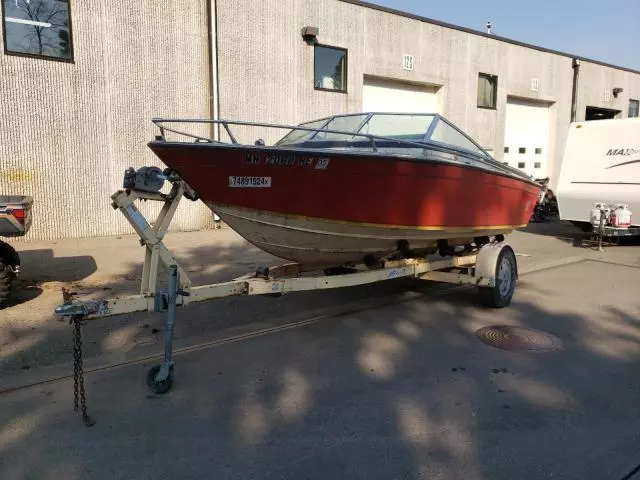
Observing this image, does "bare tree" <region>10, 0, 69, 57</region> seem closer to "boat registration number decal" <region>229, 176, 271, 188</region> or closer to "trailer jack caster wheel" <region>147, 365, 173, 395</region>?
"boat registration number decal" <region>229, 176, 271, 188</region>

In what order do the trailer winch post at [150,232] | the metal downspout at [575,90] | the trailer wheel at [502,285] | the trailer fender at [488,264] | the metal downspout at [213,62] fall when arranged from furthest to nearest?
the metal downspout at [575,90]
the metal downspout at [213,62]
the trailer wheel at [502,285]
the trailer fender at [488,264]
the trailer winch post at [150,232]

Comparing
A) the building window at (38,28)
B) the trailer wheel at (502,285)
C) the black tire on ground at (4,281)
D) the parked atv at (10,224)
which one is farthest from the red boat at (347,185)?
the building window at (38,28)

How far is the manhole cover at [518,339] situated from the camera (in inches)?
191

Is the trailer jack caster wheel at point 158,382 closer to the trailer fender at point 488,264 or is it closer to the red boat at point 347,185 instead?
the red boat at point 347,185

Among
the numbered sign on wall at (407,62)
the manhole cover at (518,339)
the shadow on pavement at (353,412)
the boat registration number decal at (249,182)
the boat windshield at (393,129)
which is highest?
the numbered sign on wall at (407,62)

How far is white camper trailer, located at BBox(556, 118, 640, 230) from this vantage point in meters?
10.8

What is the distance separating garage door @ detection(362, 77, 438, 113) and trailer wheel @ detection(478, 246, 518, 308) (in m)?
9.29

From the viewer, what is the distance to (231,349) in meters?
4.80

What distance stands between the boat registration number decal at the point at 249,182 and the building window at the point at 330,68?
10145 mm

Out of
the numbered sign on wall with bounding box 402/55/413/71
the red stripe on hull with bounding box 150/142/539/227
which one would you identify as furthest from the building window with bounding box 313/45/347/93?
the red stripe on hull with bounding box 150/142/539/227

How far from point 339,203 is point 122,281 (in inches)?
154

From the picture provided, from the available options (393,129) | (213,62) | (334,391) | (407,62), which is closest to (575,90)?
(407,62)

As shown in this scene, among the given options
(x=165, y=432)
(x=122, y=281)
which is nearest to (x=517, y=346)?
(x=165, y=432)

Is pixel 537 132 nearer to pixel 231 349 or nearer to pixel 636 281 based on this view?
pixel 636 281
